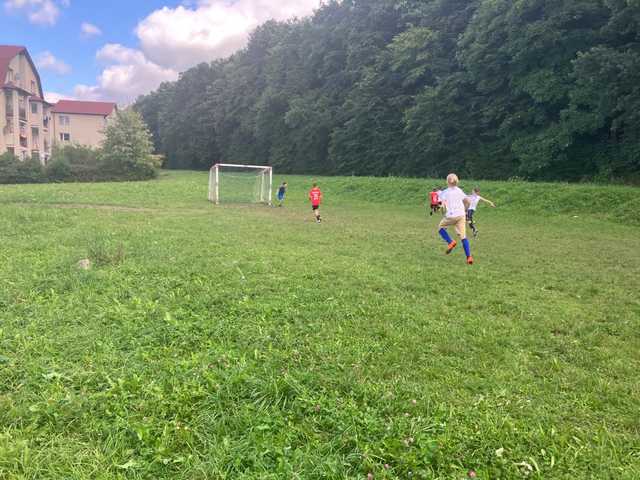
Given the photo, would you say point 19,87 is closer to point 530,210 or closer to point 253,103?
point 253,103

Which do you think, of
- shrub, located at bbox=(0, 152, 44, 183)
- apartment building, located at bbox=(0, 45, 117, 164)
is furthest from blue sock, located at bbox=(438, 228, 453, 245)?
apartment building, located at bbox=(0, 45, 117, 164)

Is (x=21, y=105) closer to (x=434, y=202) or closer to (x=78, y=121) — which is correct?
(x=78, y=121)

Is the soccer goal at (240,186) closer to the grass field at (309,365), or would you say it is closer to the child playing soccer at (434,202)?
the child playing soccer at (434,202)

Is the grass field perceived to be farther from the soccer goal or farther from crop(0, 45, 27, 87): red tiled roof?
crop(0, 45, 27, 87): red tiled roof

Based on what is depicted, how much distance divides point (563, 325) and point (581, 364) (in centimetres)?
119

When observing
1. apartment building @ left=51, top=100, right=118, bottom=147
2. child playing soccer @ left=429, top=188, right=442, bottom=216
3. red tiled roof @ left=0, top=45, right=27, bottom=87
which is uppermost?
red tiled roof @ left=0, top=45, right=27, bottom=87

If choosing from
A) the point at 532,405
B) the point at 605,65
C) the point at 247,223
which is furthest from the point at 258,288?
the point at 605,65

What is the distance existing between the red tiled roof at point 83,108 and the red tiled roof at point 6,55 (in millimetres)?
21420

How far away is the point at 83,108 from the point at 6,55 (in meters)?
24.7

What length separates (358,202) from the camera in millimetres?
28062

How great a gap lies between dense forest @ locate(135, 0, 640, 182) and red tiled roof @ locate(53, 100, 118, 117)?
69.2 feet

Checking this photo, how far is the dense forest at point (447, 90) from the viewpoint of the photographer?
26.3 metres

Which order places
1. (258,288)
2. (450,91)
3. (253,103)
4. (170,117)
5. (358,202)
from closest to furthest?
(258,288) → (358,202) → (450,91) → (253,103) → (170,117)

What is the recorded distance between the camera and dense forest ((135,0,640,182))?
2631 cm
